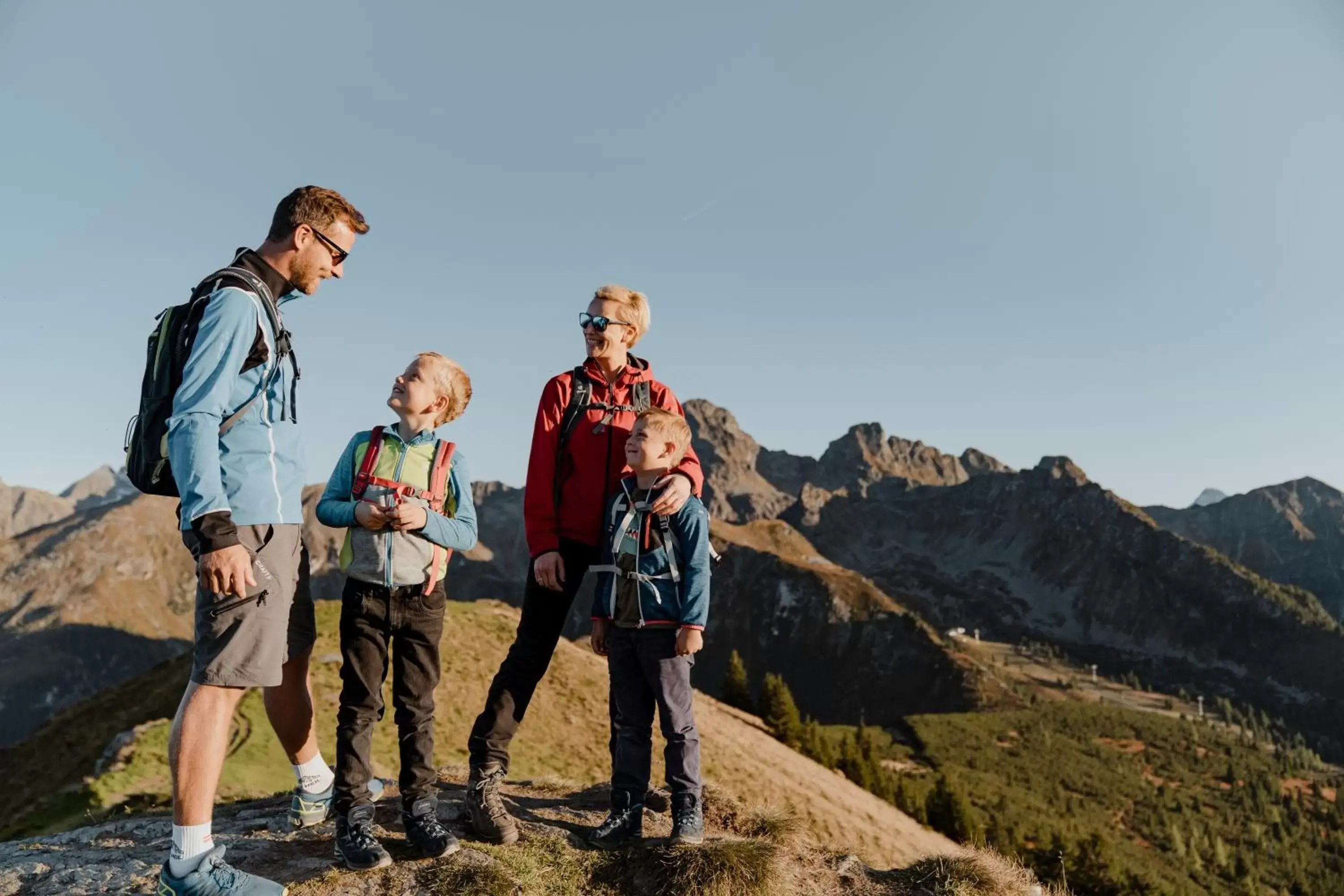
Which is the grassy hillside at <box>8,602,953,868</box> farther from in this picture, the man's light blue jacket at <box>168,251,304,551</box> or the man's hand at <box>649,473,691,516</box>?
the man's light blue jacket at <box>168,251,304,551</box>

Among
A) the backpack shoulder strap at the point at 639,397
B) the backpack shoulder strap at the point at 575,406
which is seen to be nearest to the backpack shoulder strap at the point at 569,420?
the backpack shoulder strap at the point at 575,406

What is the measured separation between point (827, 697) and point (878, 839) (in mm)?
186862

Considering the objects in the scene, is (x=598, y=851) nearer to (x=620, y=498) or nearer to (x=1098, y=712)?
(x=620, y=498)

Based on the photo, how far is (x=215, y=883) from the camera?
13.8 feet

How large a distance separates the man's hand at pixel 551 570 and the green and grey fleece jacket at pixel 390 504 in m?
0.55

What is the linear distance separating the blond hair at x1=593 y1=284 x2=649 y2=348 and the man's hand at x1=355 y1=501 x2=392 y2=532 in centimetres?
247

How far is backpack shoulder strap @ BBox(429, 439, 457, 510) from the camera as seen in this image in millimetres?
5562

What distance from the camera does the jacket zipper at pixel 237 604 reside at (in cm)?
430

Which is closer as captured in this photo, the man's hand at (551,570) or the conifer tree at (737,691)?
the man's hand at (551,570)

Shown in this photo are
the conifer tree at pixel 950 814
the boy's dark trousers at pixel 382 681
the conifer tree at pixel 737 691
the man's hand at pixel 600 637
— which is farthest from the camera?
the conifer tree at pixel 737 691

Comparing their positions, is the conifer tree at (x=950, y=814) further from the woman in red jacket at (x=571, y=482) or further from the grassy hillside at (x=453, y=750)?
the woman in red jacket at (x=571, y=482)

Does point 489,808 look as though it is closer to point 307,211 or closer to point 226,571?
point 226,571

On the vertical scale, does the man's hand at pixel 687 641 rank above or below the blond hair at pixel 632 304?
below

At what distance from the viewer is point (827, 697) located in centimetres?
19588
